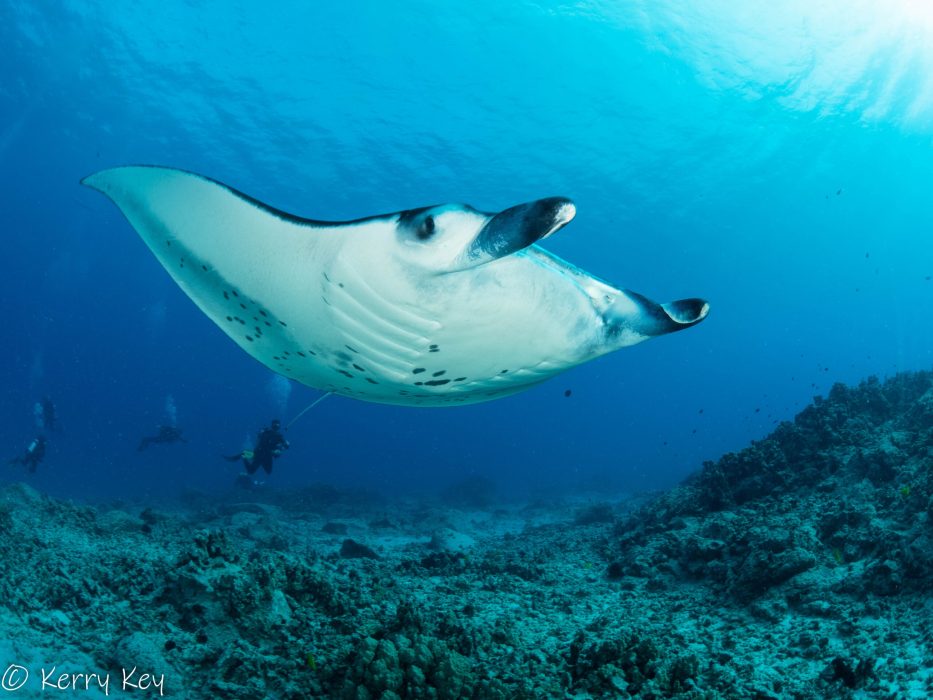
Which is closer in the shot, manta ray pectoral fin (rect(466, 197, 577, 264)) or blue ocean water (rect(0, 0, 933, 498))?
manta ray pectoral fin (rect(466, 197, 577, 264))

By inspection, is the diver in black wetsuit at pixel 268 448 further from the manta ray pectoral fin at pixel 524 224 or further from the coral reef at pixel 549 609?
the manta ray pectoral fin at pixel 524 224

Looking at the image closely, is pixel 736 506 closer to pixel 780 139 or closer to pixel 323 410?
pixel 780 139

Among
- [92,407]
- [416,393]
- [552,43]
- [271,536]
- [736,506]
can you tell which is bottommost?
[271,536]

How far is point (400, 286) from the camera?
2449 millimetres

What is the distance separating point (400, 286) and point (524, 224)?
80 cm

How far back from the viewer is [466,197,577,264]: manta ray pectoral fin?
1843 mm

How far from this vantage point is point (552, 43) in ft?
74.4

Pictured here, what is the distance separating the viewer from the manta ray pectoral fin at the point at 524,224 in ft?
6.05

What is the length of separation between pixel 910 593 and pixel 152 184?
4940 mm

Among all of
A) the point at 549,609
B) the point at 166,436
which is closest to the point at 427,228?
the point at 549,609

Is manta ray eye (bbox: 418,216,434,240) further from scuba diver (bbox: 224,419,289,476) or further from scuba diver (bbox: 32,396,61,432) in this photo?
scuba diver (bbox: 32,396,61,432)

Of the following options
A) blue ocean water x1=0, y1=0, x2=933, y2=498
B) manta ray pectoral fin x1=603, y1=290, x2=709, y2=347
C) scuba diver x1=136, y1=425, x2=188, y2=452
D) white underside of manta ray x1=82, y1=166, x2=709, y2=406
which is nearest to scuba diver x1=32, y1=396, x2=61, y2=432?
scuba diver x1=136, y1=425, x2=188, y2=452

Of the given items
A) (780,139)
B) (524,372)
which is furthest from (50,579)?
(780,139)

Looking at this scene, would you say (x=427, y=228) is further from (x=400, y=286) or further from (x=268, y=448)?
(x=268, y=448)
